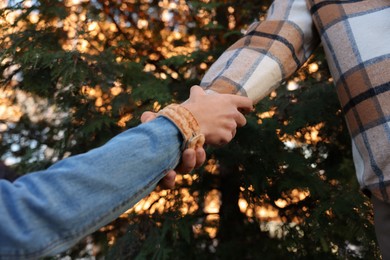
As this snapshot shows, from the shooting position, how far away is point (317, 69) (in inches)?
96.7

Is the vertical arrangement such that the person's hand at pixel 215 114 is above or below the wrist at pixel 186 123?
below

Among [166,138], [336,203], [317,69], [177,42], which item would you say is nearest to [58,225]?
[166,138]

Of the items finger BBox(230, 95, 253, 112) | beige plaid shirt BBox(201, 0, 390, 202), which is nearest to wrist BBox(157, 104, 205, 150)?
finger BBox(230, 95, 253, 112)

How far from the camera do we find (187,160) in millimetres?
965

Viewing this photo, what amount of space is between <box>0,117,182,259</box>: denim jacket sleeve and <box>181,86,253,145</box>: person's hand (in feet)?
0.59

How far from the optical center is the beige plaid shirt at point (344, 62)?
1221 mm

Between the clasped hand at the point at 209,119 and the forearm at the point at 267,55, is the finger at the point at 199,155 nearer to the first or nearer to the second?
the clasped hand at the point at 209,119

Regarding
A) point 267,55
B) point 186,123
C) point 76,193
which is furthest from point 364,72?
point 76,193


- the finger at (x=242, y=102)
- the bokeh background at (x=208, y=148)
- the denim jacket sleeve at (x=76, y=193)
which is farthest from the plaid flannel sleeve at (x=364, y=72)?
the bokeh background at (x=208, y=148)

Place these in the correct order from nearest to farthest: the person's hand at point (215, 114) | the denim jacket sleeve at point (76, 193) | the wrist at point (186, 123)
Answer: the denim jacket sleeve at point (76, 193) → the wrist at point (186, 123) → the person's hand at point (215, 114)

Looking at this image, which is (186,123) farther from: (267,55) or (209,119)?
(267,55)

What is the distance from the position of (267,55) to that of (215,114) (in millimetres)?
341

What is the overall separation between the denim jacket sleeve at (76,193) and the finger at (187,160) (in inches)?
3.7

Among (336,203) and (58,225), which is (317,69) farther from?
(58,225)
